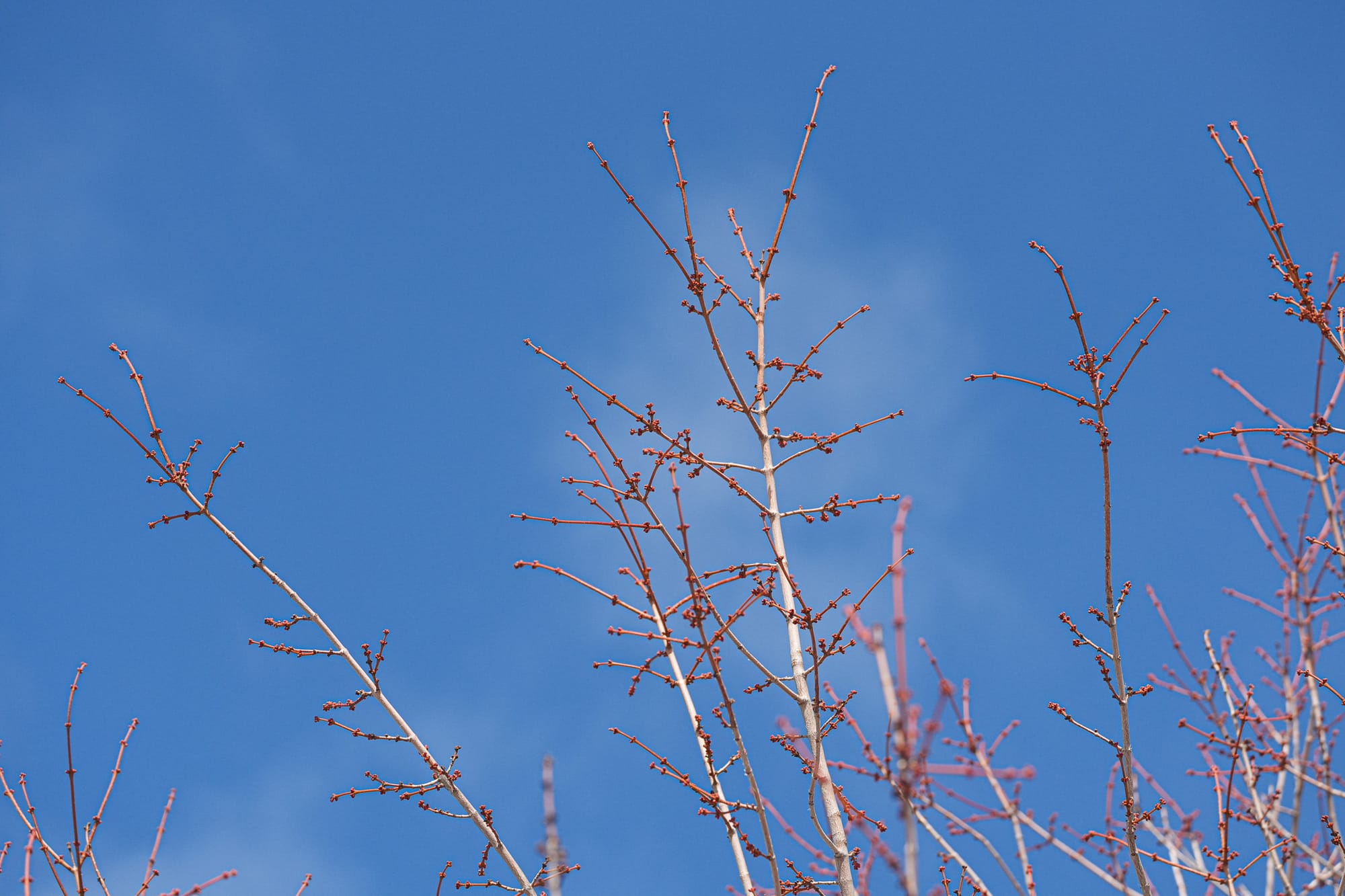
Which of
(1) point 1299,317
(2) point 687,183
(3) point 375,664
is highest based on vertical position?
(2) point 687,183

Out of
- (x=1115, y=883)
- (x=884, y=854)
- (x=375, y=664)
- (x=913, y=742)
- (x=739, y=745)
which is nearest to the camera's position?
(x=913, y=742)

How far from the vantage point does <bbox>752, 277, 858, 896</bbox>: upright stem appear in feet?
14.9

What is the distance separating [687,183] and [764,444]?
5.46 feet

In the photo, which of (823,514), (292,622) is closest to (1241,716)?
(823,514)

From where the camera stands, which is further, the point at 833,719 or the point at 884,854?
the point at 833,719

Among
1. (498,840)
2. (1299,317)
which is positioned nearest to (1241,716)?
(1299,317)

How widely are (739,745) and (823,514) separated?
92.2 inches

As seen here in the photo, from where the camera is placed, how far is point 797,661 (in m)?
5.33

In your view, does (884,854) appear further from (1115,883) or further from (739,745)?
(1115,883)

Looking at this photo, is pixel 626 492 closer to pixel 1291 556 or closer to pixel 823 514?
pixel 823 514

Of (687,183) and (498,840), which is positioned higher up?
(687,183)

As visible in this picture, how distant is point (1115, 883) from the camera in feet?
15.8

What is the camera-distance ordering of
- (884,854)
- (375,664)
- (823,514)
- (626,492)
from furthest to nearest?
1. (823,514)
2. (375,664)
3. (626,492)
4. (884,854)

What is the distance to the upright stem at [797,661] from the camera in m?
4.54
